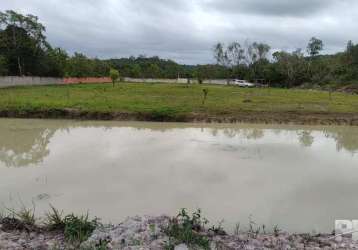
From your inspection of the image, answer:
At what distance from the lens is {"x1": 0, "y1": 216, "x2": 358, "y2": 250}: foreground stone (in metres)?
4.49

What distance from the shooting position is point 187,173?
836 centimetres

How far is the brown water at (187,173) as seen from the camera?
246 inches

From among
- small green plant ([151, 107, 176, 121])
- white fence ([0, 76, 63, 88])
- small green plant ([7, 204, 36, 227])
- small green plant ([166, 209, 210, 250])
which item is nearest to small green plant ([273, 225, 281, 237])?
small green plant ([166, 209, 210, 250])

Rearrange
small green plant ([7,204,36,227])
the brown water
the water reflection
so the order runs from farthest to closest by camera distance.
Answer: the water reflection, the brown water, small green plant ([7,204,36,227])

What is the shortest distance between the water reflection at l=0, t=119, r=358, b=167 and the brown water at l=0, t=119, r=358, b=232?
0.13 ft

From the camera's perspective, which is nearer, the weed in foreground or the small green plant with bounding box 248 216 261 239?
the weed in foreground

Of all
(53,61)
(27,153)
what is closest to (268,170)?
(27,153)

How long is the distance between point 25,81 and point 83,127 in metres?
25.5

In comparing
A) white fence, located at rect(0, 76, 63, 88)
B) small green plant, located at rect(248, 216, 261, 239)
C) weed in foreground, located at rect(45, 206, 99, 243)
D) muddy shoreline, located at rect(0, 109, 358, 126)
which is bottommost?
small green plant, located at rect(248, 216, 261, 239)

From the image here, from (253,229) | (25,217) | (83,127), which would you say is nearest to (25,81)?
(83,127)

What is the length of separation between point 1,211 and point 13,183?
1.75 metres

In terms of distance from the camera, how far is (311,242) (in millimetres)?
4840

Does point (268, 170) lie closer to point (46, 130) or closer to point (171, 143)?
point (171, 143)

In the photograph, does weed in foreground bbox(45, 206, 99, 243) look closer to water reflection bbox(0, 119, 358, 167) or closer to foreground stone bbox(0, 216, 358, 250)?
foreground stone bbox(0, 216, 358, 250)
